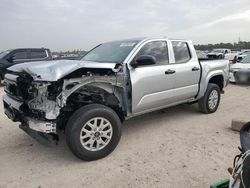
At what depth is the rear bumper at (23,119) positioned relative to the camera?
372 centimetres

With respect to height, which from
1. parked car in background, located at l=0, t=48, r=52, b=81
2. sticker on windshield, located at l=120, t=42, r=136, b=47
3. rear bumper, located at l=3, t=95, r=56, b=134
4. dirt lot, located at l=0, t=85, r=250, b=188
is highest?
sticker on windshield, located at l=120, t=42, r=136, b=47

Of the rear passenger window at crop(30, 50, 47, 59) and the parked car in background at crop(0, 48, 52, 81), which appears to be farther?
the rear passenger window at crop(30, 50, 47, 59)

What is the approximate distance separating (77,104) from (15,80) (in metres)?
1.03

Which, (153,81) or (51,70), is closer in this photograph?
(51,70)

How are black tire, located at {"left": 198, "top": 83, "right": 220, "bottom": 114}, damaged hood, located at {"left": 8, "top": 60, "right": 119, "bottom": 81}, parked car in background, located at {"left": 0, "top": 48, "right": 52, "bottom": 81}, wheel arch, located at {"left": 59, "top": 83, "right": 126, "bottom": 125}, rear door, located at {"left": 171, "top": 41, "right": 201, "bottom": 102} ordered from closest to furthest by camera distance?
1. damaged hood, located at {"left": 8, "top": 60, "right": 119, "bottom": 81}
2. wheel arch, located at {"left": 59, "top": 83, "right": 126, "bottom": 125}
3. rear door, located at {"left": 171, "top": 41, "right": 201, "bottom": 102}
4. black tire, located at {"left": 198, "top": 83, "right": 220, "bottom": 114}
5. parked car in background, located at {"left": 0, "top": 48, "right": 52, "bottom": 81}

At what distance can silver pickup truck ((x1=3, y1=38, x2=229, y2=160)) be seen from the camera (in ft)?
12.4

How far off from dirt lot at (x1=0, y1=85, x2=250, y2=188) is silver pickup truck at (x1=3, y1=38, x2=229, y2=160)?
0.36 m

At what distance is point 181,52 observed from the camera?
582 cm

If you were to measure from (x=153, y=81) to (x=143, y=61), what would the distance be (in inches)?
19.8

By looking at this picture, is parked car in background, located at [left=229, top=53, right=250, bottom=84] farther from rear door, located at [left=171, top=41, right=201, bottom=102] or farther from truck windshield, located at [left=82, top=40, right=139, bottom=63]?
truck windshield, located at [left=82, top=40, right=139, bottom=63]

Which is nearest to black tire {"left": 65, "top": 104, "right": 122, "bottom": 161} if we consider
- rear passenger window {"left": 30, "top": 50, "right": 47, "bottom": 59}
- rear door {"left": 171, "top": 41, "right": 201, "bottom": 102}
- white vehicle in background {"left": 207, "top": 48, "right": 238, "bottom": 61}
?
rear door {"left": 171, "top": 41, "right": 201, "bottom": 102}

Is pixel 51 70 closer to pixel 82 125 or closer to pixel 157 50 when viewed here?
pixel 82 125

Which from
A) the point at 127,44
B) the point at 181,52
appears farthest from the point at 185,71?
the point at 127,44

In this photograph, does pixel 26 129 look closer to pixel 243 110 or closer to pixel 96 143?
pixel 96 143
